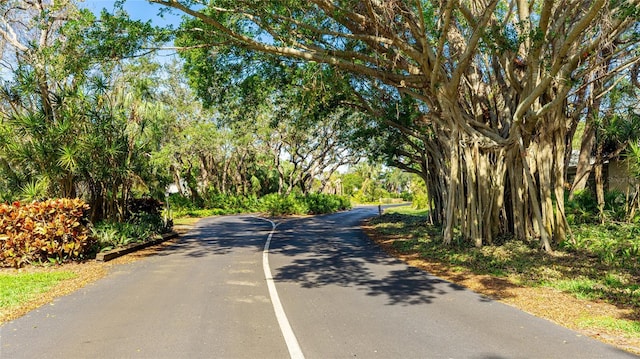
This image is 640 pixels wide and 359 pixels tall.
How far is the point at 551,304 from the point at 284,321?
4.19 meters

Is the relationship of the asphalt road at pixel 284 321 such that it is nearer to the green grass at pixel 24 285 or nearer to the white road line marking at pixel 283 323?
the white road line marking at pixel 283 323

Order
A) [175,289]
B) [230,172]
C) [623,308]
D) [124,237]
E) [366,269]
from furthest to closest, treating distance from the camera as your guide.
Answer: [230,172] → [124,237] → [366,269] → [175,289] → [623,308]

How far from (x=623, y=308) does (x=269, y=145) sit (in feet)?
103

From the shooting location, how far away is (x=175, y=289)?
323 inches

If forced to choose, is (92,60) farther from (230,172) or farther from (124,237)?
(230,172)

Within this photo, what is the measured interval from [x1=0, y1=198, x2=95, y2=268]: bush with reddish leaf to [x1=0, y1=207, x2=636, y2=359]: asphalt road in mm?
2554

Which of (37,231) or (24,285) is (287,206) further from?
(24,285)

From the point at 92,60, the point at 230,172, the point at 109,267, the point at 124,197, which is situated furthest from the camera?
the point at 230,172

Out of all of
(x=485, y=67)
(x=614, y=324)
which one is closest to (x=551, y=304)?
(x=614, y=324)

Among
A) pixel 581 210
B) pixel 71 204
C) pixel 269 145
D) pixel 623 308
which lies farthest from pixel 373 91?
pixel 269 145

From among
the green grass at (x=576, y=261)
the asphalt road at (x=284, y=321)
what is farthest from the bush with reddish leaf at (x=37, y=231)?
the green grass at (x=576, y=261)

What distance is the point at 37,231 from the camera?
35.9 feet

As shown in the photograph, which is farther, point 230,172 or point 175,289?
point 230,172

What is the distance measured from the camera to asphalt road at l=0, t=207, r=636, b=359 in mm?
4906
